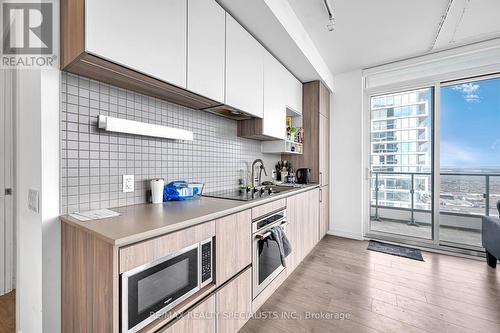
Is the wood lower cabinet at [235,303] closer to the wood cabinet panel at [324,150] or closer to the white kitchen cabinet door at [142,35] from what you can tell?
the white kitchen cabinet door at [142,35]

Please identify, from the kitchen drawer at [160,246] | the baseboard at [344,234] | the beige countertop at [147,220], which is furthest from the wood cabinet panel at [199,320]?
the baseboard at [344,234]

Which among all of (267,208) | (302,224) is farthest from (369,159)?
(267,208)

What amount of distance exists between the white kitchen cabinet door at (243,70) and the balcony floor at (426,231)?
10.3ft

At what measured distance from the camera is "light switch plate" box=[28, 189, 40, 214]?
1072mm

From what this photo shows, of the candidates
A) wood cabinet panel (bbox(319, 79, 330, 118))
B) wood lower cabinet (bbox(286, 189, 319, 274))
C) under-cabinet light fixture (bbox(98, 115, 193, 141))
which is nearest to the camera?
under-cabinet light fixture (bbox(98, 115, 193, 141))

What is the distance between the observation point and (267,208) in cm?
A: 178

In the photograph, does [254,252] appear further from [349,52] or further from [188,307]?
[349,52]

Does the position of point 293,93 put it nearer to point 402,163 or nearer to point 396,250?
point 402,163

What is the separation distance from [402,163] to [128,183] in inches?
151

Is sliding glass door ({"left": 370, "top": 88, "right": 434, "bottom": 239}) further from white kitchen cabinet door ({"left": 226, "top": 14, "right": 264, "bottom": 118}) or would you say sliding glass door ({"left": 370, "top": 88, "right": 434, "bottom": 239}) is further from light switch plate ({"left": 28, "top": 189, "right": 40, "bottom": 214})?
light switch plate ({"left": 28, "top": 189, "right": 40, "bottom": 214})

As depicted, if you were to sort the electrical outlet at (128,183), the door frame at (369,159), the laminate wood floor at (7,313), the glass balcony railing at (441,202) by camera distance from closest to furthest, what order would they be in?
the electrical outlet at (128,183), the laminate wood floor at (7,313), the glass balcony railing at (441,202), the door frame at (369,159)

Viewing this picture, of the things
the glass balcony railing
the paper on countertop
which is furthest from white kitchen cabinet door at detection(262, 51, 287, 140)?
the glass balcony railing

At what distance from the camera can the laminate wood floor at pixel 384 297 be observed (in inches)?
63.1

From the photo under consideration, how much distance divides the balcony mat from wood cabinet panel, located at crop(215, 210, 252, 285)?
2.43 m
